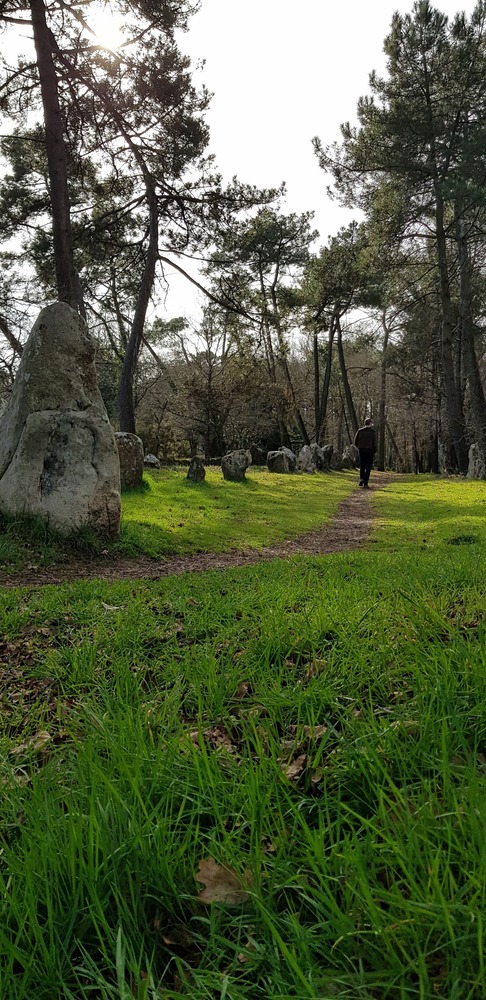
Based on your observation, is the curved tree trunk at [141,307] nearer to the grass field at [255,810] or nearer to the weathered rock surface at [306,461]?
the weathered rock surface at [306,461]

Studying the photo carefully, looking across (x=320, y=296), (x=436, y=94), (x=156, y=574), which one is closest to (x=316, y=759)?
(x=156, y=574)

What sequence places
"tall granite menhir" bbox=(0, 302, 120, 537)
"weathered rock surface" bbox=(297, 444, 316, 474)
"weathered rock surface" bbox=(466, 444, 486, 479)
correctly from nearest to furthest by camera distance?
"tall granite menhir" bbox=(0, 302, 120, 537) < "weathered rock surface" bbox=(466, 444, 486, 479) < "weathered rock surface" bbox=(297, 444, 316, 474)

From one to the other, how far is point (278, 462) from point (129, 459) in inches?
485

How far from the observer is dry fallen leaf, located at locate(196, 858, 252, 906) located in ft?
4.74

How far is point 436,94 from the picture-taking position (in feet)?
60.4

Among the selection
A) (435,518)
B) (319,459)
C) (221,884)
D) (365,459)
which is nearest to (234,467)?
(365,459)

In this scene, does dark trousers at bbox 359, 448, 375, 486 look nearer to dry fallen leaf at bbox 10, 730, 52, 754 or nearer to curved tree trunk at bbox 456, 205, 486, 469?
curved tree trunk at bbox 456, 205, 486, 469

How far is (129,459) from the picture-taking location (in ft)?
41.1

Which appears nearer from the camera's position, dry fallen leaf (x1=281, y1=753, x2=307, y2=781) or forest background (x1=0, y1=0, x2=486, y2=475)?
dry fallen leaf (x1=281, y1=753, x2=307, y2=781)

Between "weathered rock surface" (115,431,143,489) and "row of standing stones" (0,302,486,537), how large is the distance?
3665 mm

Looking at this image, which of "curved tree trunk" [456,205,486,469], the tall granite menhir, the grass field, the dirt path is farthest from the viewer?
"curved tree trunk" [456,205,486,469]

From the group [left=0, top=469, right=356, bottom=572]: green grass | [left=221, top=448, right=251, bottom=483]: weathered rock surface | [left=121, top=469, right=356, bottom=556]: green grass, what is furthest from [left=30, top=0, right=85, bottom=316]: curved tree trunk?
[left=221, top=448, right=251, bottom=483]: weathered rock surface

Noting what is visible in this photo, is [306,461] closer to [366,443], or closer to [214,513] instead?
[366,443]

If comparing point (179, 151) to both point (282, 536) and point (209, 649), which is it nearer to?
point (282, 536)
